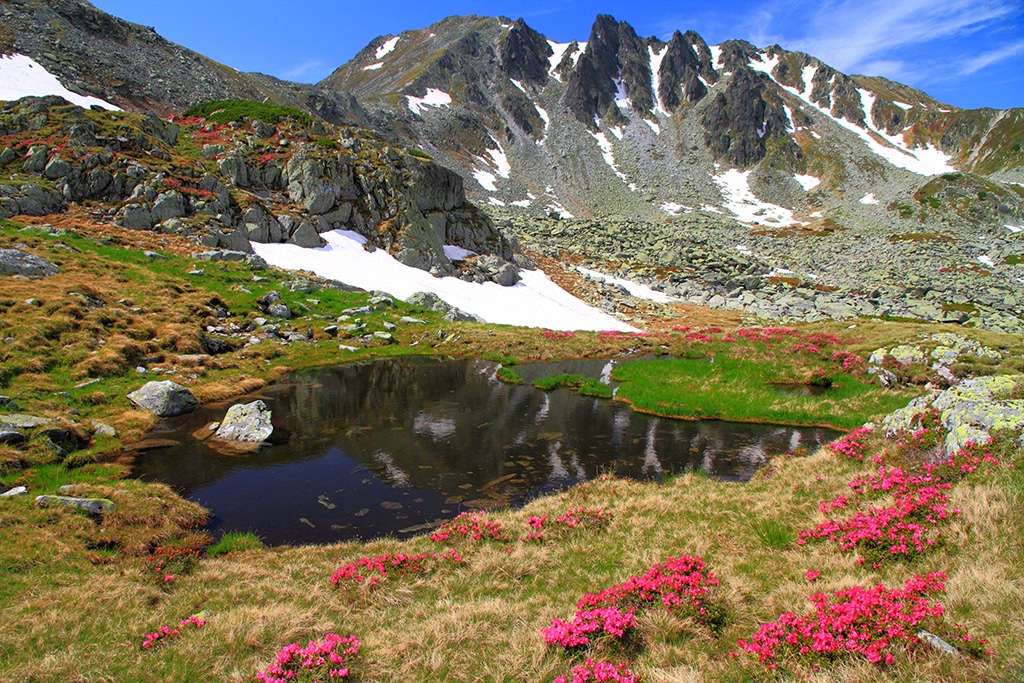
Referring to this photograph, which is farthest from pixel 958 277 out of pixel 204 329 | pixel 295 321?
pixel 204 329

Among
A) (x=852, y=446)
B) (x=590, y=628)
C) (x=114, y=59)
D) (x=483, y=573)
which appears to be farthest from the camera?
(x=114, y=59)

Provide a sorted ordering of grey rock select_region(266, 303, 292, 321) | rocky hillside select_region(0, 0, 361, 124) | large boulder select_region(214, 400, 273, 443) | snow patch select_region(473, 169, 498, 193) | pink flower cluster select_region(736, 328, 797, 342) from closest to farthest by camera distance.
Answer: large boulder select_region(214, 400, 273, 443) < grey rock select_region(266, 303, 292, 321) < pink flower cluster select_region(736, 328, 797, 342) < rocky hillside select_region(0, 0, 361, 124) < snow patch select_region(473, 169, 498, 193)

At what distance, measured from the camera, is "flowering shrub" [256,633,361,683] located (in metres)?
6.83

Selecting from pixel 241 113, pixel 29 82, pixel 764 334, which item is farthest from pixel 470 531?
pixel 29 82

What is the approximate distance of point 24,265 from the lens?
29.3 meters

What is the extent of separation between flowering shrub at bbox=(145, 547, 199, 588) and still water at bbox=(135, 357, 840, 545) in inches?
76.1

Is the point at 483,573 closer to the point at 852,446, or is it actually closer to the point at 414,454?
the point at 414,454

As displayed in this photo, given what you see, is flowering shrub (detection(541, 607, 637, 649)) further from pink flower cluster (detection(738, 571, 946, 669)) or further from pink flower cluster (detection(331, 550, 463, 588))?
pink flower cluster (detection(331, 550, 463, 588))

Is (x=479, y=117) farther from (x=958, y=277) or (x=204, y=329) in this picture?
(x=204, y=329)

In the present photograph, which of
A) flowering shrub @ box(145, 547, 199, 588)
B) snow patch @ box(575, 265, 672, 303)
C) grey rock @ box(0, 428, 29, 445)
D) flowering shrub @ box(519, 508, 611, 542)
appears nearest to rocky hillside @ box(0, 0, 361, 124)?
snow patch @ box(575, 265, 672, 303)

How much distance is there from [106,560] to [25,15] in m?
123

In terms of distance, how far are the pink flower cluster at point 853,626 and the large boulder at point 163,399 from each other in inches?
940

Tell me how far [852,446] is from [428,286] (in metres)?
45.8

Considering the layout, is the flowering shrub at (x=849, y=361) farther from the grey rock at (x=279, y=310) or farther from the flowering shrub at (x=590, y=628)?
the grey rock at (x=279, y=310)
